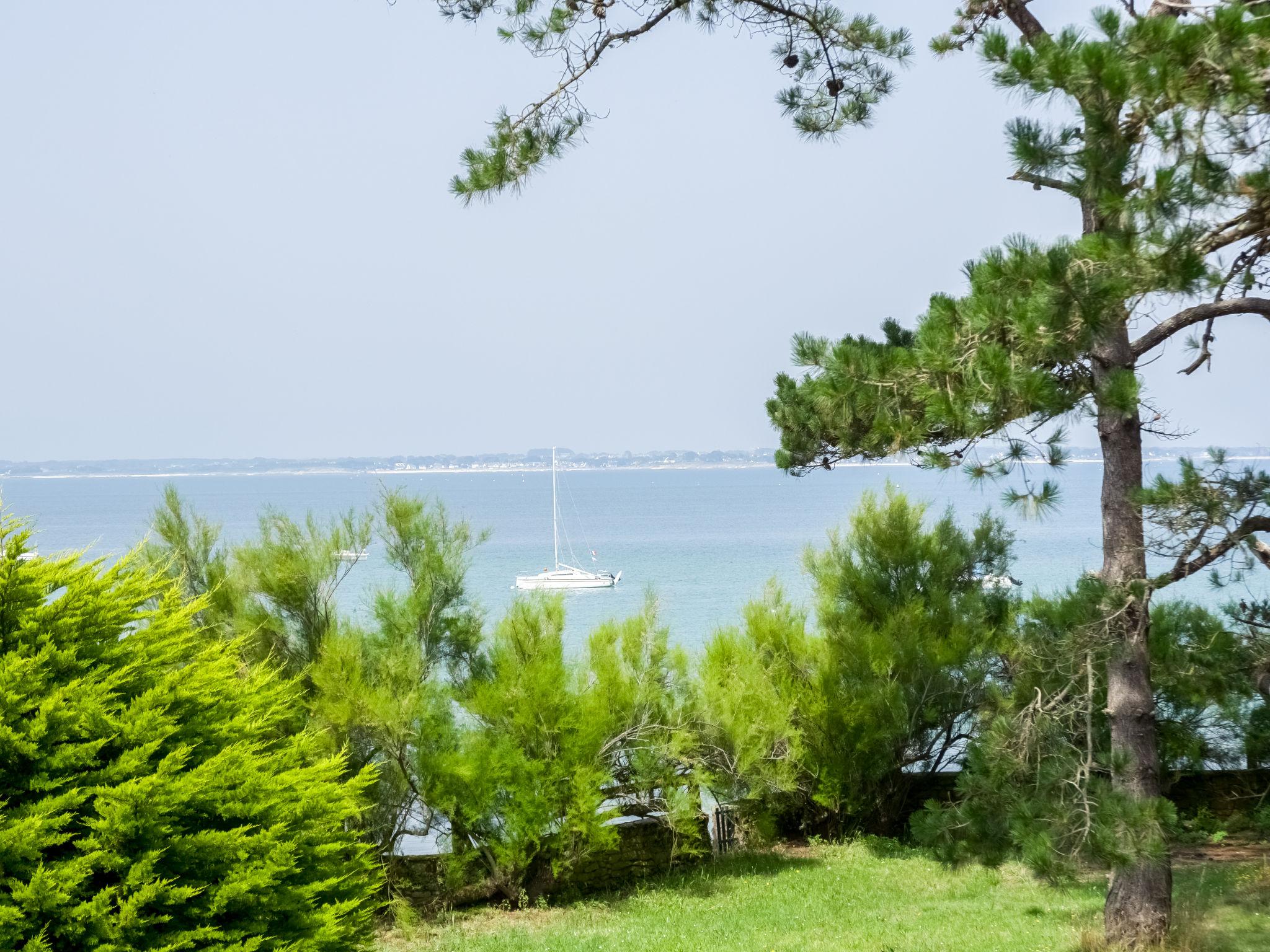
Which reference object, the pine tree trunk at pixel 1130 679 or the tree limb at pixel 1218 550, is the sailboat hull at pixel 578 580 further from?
the tree limb at pixel 1218 550

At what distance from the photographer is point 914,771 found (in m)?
10.8

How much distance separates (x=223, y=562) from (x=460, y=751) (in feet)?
8.05

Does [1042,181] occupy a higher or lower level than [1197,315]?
higher

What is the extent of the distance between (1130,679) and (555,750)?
435cm

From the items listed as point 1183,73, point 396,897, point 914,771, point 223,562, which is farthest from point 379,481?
point 1183,73

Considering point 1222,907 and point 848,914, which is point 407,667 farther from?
point 1222,907

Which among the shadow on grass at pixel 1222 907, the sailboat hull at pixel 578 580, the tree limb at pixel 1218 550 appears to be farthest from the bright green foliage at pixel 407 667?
the sailboat hull at pixel 578 580

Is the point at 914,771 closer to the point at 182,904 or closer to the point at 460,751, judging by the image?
the point at 460,751

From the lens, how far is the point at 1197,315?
18.1 feet

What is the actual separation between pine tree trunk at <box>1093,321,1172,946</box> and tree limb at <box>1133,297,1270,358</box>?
0.36 ft

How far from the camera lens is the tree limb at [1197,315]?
529 centimetres

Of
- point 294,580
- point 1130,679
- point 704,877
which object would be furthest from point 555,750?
point 1130,679

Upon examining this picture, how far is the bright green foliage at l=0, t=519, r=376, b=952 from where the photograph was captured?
314cm

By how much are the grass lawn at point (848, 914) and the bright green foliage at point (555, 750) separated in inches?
21.1
